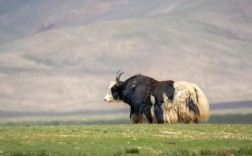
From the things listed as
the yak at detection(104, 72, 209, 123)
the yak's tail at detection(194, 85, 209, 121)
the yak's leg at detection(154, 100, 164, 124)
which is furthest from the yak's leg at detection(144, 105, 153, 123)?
the yak's tail at detection(194, 85, 209, 121)

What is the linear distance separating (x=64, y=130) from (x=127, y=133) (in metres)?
3.60

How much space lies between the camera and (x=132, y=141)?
30141mm

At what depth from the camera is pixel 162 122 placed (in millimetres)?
43156

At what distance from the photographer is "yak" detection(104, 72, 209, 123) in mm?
43125

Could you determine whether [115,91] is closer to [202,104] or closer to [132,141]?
[202,104]

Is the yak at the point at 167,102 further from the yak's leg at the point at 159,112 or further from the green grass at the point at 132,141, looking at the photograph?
the green grass at the point at 132,141

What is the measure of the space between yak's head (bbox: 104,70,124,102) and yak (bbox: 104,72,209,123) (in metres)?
2.16

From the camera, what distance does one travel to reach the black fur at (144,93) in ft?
143

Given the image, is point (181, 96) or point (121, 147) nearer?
point (121, 147)

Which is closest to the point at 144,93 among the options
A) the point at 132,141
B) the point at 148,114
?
the point at 148,114

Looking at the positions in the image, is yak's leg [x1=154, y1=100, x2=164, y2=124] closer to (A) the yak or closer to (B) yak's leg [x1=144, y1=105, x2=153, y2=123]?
(A) the yak

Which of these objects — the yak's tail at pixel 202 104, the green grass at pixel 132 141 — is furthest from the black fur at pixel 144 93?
the green grass at pixel 132 141

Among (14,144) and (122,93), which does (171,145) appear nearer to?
(14,144)

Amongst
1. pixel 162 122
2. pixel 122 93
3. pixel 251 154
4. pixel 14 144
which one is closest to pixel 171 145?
pixel 251 154
